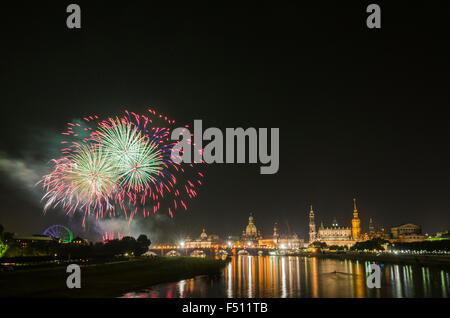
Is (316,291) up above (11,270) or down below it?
below

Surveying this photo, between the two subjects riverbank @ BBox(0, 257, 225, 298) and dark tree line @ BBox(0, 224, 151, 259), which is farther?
dark tree line @ BBox(0, 224, 151, 259)

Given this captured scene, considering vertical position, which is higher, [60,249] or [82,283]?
[60,249]

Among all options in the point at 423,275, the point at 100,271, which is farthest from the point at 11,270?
the point at 423,275

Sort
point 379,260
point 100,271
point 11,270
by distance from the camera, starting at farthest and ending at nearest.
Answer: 1. point 379,260
2. point 100,271
3. point 11,270

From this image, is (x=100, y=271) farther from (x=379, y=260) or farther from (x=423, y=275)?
(x=379, y=260)

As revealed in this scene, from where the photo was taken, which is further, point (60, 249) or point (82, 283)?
point (60, 249)

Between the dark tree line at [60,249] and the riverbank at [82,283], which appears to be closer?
the riverbank at [82,283]
